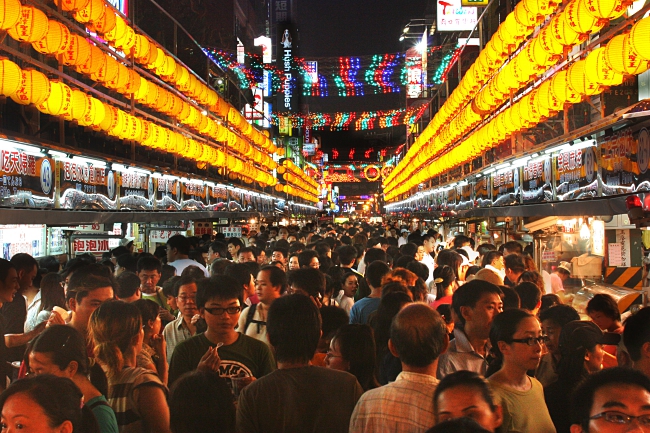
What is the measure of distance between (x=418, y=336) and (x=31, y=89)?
7.52m

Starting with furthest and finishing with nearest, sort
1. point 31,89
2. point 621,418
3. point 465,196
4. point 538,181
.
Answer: point 465,196, point 538,181, point 31,89, point 621,418

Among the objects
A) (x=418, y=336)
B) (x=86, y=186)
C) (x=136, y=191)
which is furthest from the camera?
(x=136, y=191)

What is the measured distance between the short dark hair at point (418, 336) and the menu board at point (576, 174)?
8.11 m

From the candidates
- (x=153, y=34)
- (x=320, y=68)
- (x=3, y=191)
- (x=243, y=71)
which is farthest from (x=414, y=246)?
(x=320, y=68)

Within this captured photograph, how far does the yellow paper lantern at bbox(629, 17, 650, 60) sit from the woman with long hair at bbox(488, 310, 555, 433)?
4.73m

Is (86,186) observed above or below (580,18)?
below

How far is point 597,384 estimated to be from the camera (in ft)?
9.48

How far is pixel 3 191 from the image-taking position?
9.66 m


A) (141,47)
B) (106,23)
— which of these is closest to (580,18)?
(106,23)

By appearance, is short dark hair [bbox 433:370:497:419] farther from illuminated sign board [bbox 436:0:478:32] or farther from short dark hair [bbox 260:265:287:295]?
illuminated sign board [bbox 436:0:478:32]

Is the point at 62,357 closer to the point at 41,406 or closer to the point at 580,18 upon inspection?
the point at 41,406

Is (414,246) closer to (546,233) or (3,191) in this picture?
(546,233)

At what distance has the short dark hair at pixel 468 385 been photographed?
298 cm

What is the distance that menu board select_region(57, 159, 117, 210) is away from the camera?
40.4 ft
